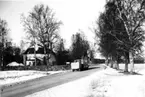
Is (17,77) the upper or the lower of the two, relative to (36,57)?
lower

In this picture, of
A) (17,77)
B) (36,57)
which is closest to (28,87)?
(17,77)

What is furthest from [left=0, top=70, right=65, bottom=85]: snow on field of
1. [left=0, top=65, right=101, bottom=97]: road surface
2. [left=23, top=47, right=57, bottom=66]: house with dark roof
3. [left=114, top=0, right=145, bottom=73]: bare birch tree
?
[left=23, top=47, right=57, bottom=66]: house with dark roof

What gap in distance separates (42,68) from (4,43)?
14830mm

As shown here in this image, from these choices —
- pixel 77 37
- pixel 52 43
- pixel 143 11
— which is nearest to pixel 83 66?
pixel 52 43

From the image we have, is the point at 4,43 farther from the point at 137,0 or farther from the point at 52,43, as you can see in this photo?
the point at 137,0

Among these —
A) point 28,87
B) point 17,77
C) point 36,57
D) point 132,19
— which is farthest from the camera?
point 36,57

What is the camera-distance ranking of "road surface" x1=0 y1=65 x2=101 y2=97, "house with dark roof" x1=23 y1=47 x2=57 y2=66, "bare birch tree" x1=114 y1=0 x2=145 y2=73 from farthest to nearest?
1. "house with dark roof" x1=23 y1=47 x2=57 y2=66
2. "bare birch tree" x1=114 y1=0 x2=145 y2=73
3. "road surface" x1=0 y1=65 x2=101 y2=97

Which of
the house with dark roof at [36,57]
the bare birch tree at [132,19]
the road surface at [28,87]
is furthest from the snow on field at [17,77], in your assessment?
the house with dark roof at [36,57]

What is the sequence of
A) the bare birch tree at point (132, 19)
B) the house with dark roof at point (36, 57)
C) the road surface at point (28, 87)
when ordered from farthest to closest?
the house with dark roof at point (36, 57) < the bare birch tree at point (132, 19) < the road surface at point (28, 87)

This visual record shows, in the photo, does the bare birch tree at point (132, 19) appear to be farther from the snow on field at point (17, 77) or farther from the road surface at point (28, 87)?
the snow on field at point (17, 77)

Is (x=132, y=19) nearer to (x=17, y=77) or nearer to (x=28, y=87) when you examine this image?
(x=28, y=87)

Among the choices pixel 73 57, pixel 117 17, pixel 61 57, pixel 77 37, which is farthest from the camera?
pixel 77 37

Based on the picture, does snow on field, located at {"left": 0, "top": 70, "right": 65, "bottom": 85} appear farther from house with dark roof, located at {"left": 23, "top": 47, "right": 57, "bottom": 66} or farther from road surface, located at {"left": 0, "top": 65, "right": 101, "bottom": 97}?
house with dark roof, located at {"left": 23, "top": 47, "right": 57, "bottom": 66}

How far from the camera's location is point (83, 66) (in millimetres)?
34844
